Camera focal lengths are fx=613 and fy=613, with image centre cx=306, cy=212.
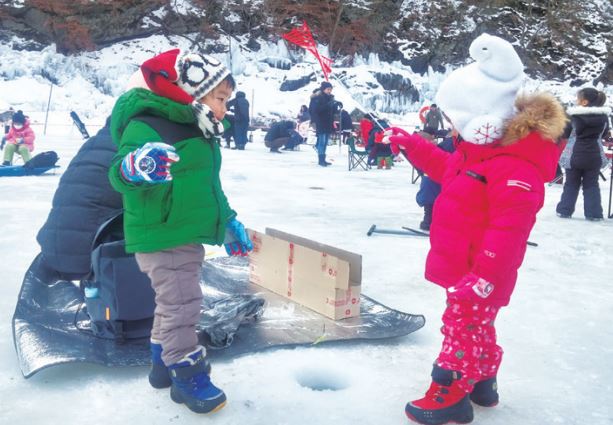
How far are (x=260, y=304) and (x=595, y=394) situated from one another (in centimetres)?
144

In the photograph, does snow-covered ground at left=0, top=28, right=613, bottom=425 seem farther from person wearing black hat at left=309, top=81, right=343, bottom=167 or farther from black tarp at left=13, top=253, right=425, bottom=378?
person wearing black hat at left=309, top=81, right=343, bottom=167

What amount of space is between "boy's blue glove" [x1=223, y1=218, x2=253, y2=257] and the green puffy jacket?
26 cm

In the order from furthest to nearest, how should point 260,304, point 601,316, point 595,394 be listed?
point 601,316 → point 260,304 → point 595,394

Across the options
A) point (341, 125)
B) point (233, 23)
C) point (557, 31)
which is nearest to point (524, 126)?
point (341, 125)

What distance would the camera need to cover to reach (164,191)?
1930 millimetres

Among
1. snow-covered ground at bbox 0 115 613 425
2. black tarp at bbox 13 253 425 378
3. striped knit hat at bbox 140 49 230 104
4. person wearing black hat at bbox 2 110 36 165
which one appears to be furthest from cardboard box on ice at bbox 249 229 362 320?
person wearing black hat at bbox 2 110 36 165

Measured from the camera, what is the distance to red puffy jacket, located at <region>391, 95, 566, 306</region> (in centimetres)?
178

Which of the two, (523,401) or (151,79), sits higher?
(151,79)

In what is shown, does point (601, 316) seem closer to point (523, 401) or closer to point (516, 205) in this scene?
point (523, 401)

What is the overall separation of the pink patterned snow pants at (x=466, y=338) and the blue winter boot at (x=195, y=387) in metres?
0.76

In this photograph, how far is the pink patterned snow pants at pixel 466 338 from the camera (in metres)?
1.96

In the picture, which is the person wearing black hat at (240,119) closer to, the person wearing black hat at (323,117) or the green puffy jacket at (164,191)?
the person wearing black hat at (323,117)

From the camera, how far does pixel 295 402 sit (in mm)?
2121

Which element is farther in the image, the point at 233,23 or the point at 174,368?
the point at 233,23
